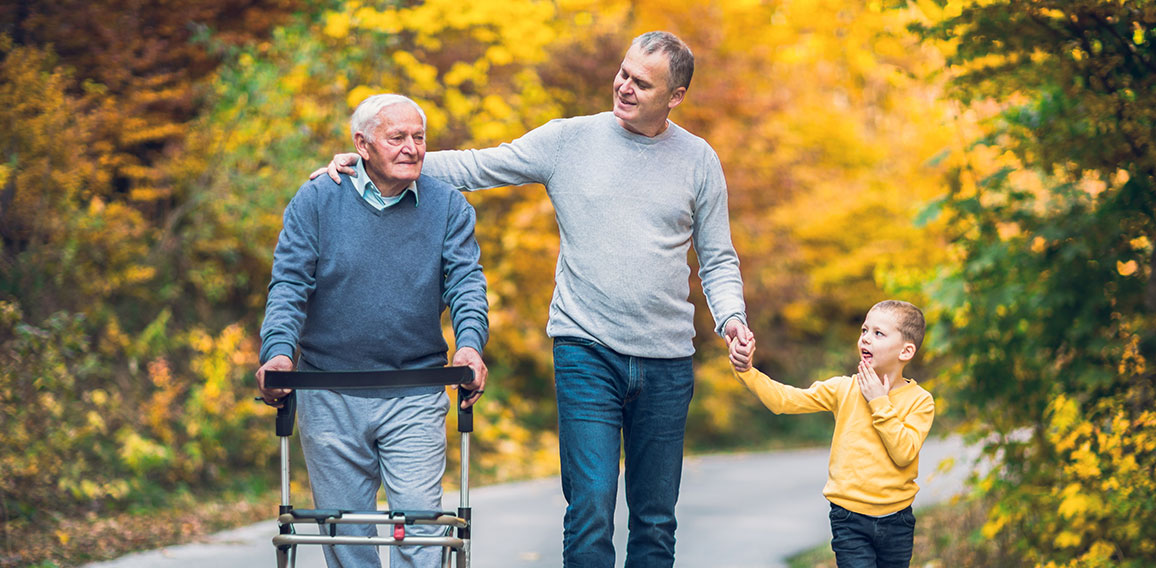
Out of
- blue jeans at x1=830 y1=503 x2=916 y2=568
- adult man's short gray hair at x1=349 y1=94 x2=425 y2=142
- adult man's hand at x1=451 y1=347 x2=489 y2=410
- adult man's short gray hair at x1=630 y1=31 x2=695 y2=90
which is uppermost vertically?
adult man's short gray hair at x1=630 y1=31 x2=695 y2=90

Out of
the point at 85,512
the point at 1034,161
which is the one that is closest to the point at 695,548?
the point at 1034,161

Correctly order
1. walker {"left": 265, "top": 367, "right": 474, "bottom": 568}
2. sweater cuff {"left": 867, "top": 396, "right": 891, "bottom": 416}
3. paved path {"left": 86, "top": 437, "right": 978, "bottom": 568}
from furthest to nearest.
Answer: paved path {"left": 86, "top": 437, "right": 978, "bottom": 568} < sweater cuff {"left": 867, "top": 396, "right": 891, "bottom": 416} < walker {"left": 265, "top": 367, "right": 474, "bottom": 568}

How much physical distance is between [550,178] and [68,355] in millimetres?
3940

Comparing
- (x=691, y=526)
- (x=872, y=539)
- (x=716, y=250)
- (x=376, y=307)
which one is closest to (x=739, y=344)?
(x=716, y=250)

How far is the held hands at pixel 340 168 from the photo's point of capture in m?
3.76

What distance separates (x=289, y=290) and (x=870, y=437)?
1821 millimetres

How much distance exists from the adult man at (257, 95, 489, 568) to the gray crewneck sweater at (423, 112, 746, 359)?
0.31 meters

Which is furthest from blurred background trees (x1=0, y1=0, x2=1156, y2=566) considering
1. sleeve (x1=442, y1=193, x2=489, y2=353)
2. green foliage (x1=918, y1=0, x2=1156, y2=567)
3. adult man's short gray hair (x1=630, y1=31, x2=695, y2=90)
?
sleeve (x1=442, y1=193, x2=489, y2=353)

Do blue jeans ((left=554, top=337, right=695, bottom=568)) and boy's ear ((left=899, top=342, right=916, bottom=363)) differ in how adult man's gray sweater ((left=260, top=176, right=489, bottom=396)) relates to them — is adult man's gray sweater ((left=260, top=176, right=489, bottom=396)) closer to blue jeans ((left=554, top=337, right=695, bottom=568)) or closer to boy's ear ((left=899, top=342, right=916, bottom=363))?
blue jeans ((left=554, top=337, right=695, bottom=568))

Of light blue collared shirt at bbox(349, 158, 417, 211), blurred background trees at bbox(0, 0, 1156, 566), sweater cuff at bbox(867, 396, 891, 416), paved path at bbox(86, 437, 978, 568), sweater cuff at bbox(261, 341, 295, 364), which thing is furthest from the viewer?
paved path at bbox(86, 437, 978, 568)

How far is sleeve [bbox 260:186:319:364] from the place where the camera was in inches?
140

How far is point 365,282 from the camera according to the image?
3.67 m

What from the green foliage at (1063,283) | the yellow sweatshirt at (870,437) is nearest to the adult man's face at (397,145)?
the yellow sweatshirt at (870,437)

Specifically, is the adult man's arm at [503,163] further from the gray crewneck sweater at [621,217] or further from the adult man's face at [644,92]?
the adult man's face at [644,92]
